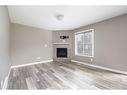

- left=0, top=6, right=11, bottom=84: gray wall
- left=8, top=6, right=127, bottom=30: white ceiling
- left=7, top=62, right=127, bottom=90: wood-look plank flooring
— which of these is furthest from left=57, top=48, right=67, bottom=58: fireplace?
left=0, top=6, right=11, bottom=84: gray wall

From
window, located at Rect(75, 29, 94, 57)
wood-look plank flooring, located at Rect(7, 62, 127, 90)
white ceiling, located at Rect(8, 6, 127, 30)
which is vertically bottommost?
wood-look plank flooring, located at Rect(7, 62, 127, 90)

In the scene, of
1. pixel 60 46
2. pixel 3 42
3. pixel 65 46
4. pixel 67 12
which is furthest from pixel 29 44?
pixel 3 42

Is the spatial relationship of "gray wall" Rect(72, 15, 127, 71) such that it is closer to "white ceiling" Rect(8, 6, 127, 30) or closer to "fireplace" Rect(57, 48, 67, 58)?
"white ceiling" Rect(8, 6, 127, 30)

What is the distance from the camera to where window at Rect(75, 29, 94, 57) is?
529 cm

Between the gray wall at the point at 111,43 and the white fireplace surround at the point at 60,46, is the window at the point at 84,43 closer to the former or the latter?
the gray wall at the point at 111,43

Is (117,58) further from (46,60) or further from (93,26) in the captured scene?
(46,60)

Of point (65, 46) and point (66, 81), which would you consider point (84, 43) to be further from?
point (66, 81)

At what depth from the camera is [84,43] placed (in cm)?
581

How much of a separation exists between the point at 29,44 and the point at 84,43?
10.9ft

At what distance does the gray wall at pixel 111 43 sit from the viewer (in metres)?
3.66

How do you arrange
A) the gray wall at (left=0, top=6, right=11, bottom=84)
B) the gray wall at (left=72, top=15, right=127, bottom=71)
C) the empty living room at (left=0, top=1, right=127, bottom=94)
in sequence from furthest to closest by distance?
the gray wall at (left=72, top=15, right=127, bottom=71)
the empty living room at (left=0, top=1, right=127, bottom=94)
the gray wall at (left=0, top=6, right=11, bottom=84)

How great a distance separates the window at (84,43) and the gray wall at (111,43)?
1.17 feet

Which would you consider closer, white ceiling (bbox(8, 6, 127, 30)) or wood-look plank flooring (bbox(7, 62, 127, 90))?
wood-look plank flooring (bbox(7, 62, 127, 90))
